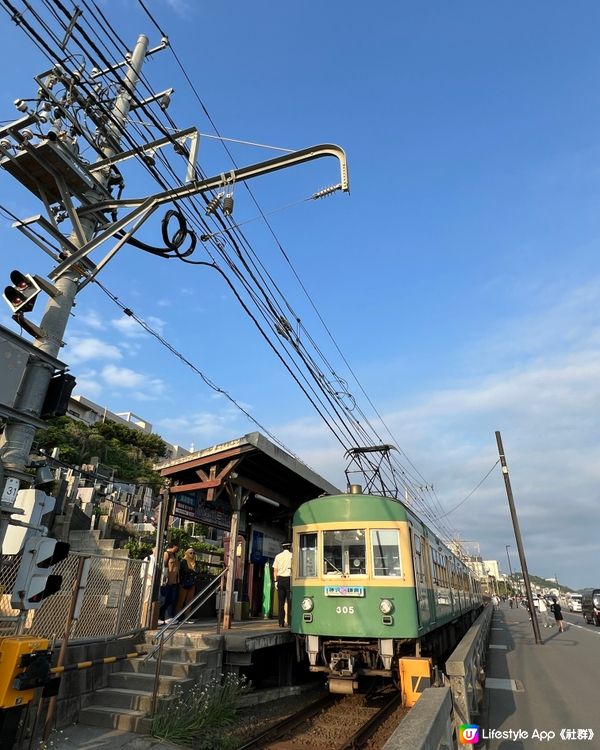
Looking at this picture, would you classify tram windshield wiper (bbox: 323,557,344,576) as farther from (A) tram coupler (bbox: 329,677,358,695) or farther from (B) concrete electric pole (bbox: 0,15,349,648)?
(B) concrete electric pole (bbox: 0,15,349,648)

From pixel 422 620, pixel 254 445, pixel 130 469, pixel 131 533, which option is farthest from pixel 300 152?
pixel 130 469

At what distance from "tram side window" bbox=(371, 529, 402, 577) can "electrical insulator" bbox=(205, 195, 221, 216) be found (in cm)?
569

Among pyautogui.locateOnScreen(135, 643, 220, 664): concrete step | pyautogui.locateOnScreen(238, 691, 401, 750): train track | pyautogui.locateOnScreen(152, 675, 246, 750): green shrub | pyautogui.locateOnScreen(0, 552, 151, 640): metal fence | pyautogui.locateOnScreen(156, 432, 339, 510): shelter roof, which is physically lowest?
pyautogui.locateOnScreen(238, 691, 401, 750): train track

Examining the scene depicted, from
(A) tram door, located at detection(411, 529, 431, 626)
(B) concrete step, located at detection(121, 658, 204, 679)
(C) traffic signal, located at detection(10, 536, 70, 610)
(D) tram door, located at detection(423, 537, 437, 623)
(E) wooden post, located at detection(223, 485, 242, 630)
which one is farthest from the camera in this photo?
(D) tram door, located at detection(423, 537, 437, 623)

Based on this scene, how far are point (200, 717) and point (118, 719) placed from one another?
39.0 inches

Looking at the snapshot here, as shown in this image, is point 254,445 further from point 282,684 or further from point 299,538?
point 282,684

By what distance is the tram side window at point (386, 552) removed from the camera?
26.2ft

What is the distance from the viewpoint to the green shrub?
566 centimetres

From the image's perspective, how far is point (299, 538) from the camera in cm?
893

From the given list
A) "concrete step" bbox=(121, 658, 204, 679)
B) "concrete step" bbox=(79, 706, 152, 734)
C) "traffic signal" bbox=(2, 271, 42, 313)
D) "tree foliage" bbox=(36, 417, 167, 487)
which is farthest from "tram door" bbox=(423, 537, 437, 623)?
"tree foliage" bbox=(36, 417, 167, 487)

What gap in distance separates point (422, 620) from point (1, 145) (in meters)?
8.94

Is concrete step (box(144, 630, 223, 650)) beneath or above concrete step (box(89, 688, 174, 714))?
above

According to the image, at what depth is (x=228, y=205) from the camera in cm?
579

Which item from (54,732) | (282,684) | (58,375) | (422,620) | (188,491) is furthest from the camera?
(188,491)
